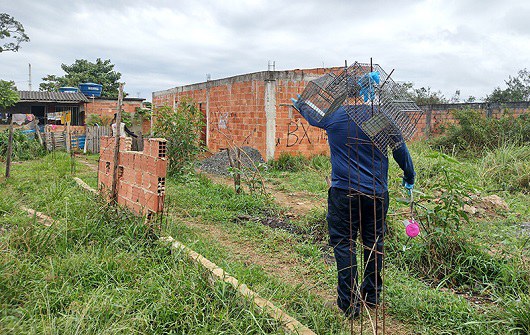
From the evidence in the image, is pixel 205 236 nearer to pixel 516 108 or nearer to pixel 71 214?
pixel 71 214

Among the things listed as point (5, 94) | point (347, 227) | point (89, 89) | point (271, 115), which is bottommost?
point (347, 227)

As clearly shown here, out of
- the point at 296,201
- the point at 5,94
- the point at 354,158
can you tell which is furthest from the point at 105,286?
the point at 5,94

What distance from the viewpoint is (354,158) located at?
3137mm

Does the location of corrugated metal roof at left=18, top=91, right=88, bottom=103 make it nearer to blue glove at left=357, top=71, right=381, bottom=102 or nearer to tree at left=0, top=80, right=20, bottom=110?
tree at left=0, top=80, right=20, bottom=110

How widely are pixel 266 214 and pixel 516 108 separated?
10.0 m

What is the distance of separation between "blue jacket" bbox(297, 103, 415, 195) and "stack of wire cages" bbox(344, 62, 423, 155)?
0.39 feet

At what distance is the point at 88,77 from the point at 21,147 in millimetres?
18023

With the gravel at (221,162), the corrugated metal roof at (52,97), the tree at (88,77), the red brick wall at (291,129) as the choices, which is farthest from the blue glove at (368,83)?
the tree at (88,77)

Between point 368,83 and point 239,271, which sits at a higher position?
point 368,83

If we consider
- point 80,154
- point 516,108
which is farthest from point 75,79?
point 516,108

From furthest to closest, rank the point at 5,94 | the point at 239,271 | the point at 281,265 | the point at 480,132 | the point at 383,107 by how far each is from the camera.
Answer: the point at 480,132
the point at 5,94
the point at 281,265
the point at 239,271
the point at 383,107

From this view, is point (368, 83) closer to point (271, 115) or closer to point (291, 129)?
point (271, 115)

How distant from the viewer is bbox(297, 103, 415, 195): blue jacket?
310cm

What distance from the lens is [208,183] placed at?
8266 mm
